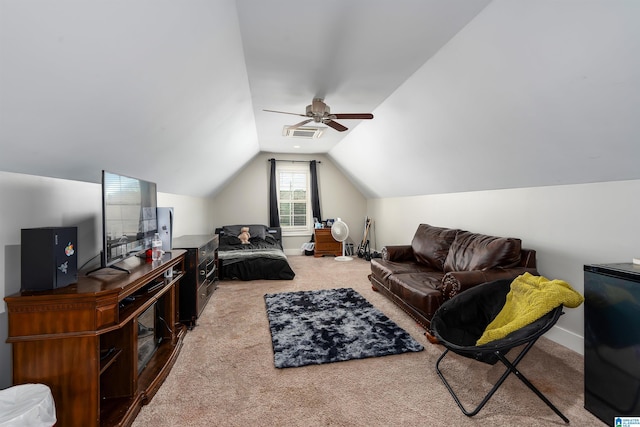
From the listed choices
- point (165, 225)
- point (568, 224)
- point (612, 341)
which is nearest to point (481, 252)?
point (568, 224)

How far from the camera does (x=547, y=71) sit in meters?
1.87

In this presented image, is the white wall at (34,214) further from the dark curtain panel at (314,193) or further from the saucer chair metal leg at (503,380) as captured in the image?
the dark curtain panel at (314,193)

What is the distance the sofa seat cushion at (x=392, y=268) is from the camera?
3.52 m

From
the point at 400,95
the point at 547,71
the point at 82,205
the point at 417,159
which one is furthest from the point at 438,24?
the point at 82,205

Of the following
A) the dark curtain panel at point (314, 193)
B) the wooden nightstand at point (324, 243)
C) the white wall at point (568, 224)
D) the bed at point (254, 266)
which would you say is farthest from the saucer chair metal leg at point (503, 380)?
the dark curtain panel at point (314, 193)

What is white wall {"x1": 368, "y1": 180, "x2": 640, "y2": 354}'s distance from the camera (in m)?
2.10

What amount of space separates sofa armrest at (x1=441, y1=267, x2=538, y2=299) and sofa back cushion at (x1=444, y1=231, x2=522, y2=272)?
9cm

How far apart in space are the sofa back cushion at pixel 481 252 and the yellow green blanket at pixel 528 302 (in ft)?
2.19

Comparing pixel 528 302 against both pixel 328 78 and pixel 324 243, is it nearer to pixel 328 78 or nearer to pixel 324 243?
pixel 328 78

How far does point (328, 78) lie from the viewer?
295 centimetres

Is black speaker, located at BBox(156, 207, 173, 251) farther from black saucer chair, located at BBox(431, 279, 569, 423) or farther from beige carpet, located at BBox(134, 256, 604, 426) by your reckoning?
black saucer chair, located at BBox(431, 279, 569, 423)

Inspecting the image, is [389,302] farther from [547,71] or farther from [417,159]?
[547,71]

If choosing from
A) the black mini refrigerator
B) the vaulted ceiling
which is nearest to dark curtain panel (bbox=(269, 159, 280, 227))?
the vaulted ceiling

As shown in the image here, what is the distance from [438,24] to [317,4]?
2.83ft
